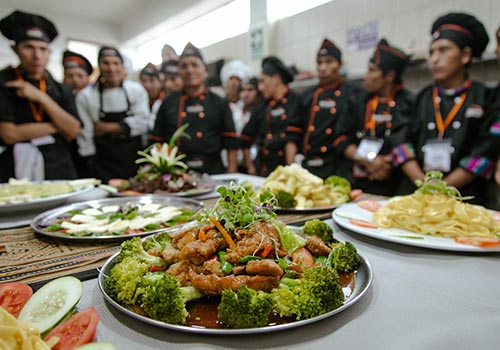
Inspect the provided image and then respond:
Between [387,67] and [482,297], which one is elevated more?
[387,67]

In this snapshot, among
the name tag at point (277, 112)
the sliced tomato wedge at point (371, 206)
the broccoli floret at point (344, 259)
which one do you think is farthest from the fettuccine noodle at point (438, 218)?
the name tag at point (277, 112)

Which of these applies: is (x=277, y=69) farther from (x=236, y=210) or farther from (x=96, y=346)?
(x=96, y=346)

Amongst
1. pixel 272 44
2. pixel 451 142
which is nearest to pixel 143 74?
pixel 272 44

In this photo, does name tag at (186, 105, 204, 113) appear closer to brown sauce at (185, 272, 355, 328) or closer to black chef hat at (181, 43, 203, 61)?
black chef hat at (181, 43, 203, 61)

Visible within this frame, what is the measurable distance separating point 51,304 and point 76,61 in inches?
224

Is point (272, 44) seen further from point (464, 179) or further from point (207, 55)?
point (464, 179)

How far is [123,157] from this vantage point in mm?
4934

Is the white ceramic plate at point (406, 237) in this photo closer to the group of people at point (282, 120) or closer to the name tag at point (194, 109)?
the group of people at point (282, 120)

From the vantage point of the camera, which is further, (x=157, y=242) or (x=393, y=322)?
(x=157, y=242)

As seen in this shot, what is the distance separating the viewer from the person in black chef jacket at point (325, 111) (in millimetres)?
4777

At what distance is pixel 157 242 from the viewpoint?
125 cm

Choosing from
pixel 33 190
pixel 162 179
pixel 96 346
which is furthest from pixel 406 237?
pixel 33 190

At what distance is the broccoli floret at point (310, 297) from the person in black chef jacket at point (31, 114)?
3325 millimetres

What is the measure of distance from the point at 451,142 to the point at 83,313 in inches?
138
